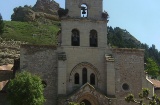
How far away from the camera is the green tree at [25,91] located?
31.4 metres

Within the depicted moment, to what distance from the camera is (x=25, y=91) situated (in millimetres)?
31484

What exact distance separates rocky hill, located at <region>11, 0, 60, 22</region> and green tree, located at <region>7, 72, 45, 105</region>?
329 ft

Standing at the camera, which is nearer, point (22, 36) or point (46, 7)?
point (22, 36)

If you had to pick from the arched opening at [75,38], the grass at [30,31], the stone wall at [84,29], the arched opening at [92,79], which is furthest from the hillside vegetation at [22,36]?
the arched opening at [92,79]

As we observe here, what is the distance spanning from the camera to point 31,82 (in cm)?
3186

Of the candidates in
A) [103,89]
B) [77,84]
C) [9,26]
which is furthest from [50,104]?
[9,26]

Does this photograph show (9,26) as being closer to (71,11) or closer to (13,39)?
(13,39)

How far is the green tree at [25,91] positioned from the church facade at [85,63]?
403 centimetres

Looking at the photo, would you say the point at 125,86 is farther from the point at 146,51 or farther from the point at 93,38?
the point at 146,51

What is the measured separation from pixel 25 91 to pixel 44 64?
19.9 ft

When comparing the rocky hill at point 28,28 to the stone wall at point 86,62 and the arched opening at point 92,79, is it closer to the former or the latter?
the stone wall at point 86,62

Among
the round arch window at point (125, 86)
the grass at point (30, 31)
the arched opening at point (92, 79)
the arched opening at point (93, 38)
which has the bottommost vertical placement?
the round arch window at point (125, 86)

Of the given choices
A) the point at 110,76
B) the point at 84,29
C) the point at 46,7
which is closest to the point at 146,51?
the point at 46,7

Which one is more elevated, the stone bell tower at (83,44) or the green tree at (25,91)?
the stone bell tower at (83,44)
